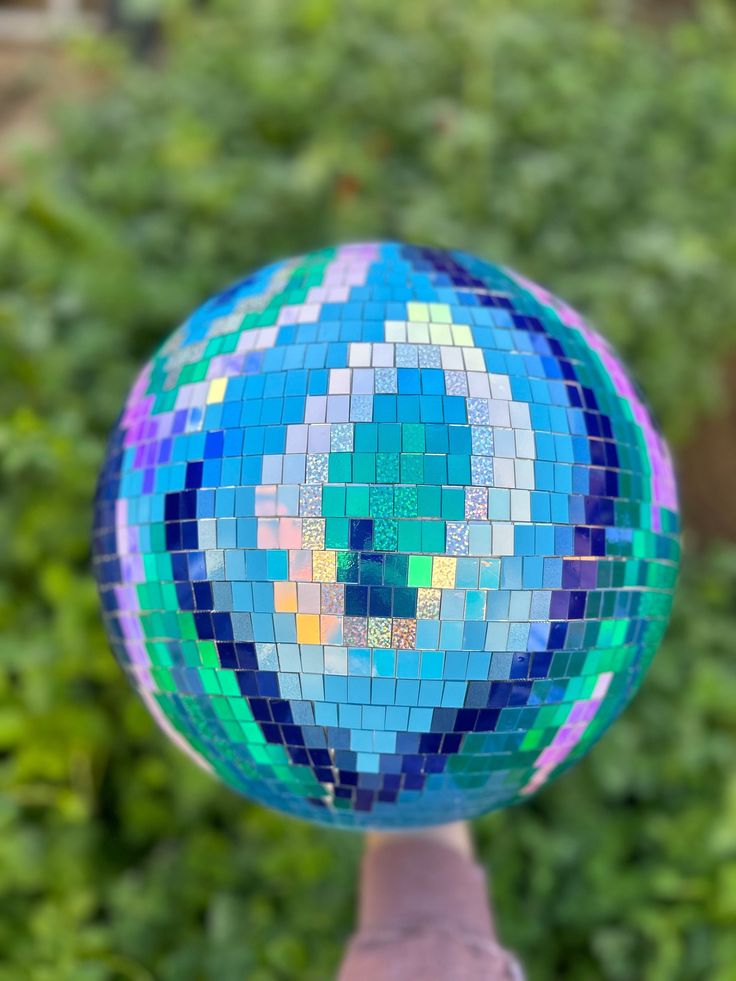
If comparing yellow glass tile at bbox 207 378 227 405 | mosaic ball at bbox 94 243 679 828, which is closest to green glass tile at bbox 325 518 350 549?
mosaic ball at bbox 94 243 679 828

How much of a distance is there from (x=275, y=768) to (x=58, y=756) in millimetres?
880

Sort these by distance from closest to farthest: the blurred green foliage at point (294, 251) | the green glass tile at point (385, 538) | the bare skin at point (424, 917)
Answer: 1. the green glass tile at point (385, 538)
2. the bare skin at point (424, 917)
3. the blurred green foliage at point (294, 251)

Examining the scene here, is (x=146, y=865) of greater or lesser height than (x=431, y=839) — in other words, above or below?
below

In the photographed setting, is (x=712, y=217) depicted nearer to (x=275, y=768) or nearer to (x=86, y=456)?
(x=86, y=456)

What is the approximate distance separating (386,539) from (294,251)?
1439 mm

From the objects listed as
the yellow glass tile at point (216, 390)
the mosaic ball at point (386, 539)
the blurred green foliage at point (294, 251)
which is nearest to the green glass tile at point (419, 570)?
the mosaic ball at point (386, 539)

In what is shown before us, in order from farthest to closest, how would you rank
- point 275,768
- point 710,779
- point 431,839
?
point 710,779, point 431,839, point 275,768

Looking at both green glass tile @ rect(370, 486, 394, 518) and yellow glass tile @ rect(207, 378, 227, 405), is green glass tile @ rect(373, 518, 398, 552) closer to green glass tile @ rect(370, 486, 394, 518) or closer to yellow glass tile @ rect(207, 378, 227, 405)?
green glass tile @ rect(370, 486, 394, 518)

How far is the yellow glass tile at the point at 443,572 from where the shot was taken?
68cm

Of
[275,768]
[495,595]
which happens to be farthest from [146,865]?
[495,595]

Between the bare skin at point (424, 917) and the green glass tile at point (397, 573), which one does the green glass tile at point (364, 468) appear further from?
the bare skin at point (424, 917)

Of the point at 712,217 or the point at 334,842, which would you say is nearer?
the point at 334,842

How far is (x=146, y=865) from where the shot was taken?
1.65 metres

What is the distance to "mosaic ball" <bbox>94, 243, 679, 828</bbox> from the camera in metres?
0.69
